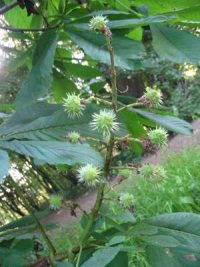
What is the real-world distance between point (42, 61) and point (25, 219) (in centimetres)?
40

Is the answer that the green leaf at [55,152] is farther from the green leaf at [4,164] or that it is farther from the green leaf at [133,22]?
the green leaf at [133,22]

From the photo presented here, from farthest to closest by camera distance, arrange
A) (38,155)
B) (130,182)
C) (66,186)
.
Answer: (66,186) < (130,182) < (38,155)

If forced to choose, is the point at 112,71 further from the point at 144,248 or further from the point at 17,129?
the point at 144,248

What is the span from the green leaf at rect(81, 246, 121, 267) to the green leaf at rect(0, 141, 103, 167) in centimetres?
15

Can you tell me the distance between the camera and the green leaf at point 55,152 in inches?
26.2

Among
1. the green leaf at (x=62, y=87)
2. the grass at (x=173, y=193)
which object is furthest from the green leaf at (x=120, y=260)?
the grass at (x=173, y=193)

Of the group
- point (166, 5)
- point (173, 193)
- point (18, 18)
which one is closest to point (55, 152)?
point (166, 5)

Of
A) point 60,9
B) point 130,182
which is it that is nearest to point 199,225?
point 60,9

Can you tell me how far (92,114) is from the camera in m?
0.86

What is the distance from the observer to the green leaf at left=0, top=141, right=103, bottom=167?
0.67 m

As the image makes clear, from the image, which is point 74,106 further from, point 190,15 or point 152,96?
point 190,15

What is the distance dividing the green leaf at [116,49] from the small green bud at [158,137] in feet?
0.43

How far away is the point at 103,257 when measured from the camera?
74 cm

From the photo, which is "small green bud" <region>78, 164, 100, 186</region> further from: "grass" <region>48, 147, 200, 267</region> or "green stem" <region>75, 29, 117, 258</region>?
"grass" <region>48, 147, 200, 267</region>
